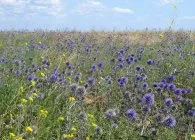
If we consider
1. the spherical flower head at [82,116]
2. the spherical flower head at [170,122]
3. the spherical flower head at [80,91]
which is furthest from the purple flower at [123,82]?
the spherical flower head at [170,122]

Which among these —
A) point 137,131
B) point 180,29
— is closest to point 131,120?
point 137,131

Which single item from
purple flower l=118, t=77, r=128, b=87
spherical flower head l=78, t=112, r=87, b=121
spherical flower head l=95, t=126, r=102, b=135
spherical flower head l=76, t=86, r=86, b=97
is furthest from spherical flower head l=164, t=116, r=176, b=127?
purple flower l=118, t=77, r=128, b=87

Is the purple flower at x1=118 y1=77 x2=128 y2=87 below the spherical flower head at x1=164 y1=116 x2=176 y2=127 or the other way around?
the other way around

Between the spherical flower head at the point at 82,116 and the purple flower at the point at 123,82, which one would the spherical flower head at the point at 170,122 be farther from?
the purple flower at the point at 123,82

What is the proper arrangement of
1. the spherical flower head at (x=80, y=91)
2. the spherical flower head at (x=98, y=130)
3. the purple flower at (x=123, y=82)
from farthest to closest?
the purple flower at (x=123, y=82)
the spherical flower head at (x=80, y=91)
the spherical flower head at (x=98, y=130)

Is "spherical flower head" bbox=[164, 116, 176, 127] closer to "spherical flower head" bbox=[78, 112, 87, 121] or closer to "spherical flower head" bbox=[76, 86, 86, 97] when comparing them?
"spherical flower head" bbox=[78, 112, 87, 121]

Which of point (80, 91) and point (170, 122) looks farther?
point (80, 91)

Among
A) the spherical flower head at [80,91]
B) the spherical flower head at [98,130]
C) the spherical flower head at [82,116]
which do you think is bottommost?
the spherical flower head at [98,130]

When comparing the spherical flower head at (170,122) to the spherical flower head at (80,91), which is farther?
the spherical flower head at (80,91)

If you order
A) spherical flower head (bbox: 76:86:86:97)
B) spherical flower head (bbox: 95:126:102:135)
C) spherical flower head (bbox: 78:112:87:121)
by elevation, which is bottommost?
spherical flower head (bbox: 95:126:102:135)

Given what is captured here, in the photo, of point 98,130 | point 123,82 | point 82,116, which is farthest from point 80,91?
point 123,82

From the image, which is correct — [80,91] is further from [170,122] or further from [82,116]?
[170,122]

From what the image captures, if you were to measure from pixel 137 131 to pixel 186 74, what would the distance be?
2.80m

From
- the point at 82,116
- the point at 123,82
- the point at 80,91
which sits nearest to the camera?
the point at 82,116
